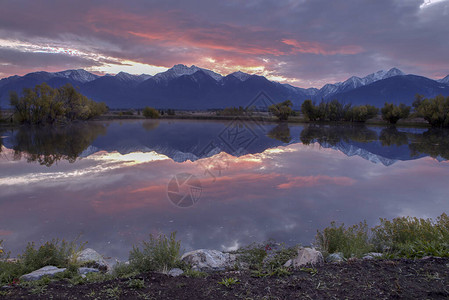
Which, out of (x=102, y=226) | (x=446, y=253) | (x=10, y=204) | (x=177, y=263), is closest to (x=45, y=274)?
(x=177, y=263)

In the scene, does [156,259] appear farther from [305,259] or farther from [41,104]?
[41,104]

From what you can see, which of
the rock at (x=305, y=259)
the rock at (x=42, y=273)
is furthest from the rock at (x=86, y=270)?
the rock at (x=305, y=259)

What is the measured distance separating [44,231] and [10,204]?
4.00m

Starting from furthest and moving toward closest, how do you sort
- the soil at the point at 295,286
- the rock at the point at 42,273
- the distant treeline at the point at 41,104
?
the distant treeline at the point at 41,104
the rock at the point at 42,273
the soil at the point at 295,286

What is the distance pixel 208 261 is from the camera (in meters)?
6.36

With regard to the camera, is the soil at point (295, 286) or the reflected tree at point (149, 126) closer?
the soil at point (295, 286)

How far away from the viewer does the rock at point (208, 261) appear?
20.3ft

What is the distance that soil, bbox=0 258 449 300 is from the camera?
464 centimetres

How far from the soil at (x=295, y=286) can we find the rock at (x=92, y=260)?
45.7 inches

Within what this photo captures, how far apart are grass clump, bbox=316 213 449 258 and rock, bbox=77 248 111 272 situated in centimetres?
549

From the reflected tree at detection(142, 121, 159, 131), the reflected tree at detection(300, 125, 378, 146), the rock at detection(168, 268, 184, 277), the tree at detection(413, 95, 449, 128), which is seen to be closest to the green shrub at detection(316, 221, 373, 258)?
the rock at detection(168, 268, 184, 277)

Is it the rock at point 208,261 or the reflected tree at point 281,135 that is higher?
the reflected tree at point 281,135

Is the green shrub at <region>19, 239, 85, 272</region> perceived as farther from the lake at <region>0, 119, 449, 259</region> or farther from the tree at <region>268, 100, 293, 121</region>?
the tree at <region>268, 100, 293, 121</region>

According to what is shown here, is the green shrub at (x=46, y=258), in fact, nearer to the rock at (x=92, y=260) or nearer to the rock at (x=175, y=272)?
the rock at (x=92, y=260)
